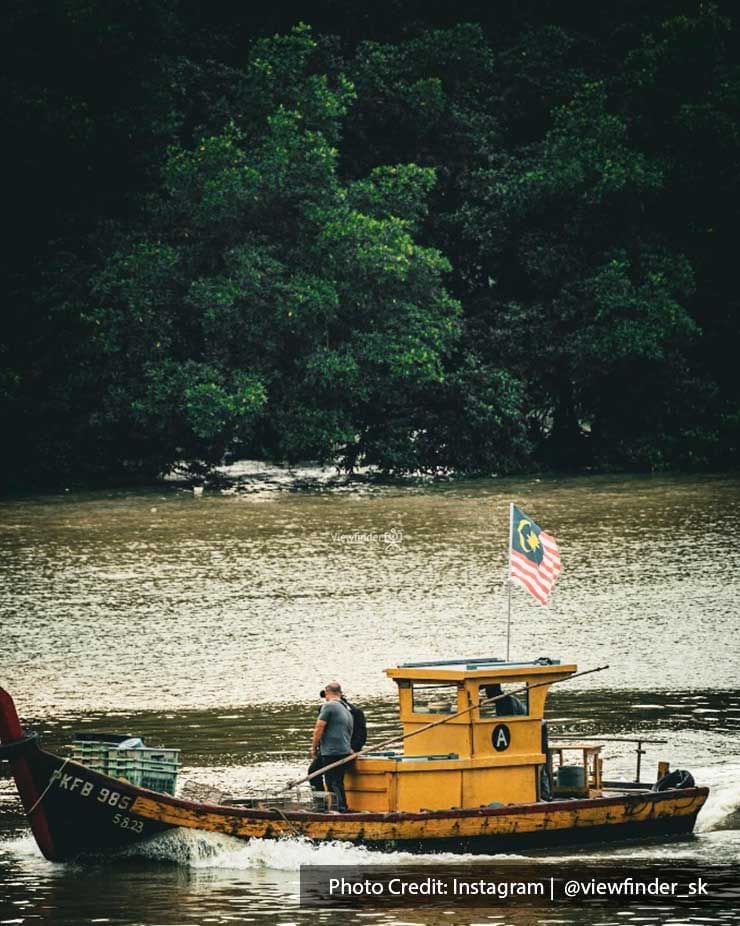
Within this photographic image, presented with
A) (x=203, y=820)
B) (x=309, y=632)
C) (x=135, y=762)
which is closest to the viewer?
(x=203, y=820)

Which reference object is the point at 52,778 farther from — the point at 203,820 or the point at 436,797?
the point at 436,797

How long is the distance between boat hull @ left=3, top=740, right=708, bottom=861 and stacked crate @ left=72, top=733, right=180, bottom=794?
579mm

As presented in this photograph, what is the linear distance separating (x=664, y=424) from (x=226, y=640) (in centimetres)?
3717

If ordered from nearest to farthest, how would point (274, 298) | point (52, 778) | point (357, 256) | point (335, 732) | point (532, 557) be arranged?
point (52, 778), point (335, 732), point (532, 557), point (357, 256), point (274, 298)

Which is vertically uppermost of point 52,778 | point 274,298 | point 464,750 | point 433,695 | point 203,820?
point 274,298

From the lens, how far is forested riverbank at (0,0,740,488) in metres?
70.0

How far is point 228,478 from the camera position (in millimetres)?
71875

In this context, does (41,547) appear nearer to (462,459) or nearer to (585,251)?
(462,459)

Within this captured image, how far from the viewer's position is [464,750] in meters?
24.1

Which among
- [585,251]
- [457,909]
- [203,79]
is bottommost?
[457,909]

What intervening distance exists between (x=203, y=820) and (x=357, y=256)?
4740 cm

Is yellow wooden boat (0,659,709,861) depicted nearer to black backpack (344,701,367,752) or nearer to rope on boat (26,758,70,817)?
rope on boat (26,758,70,817)

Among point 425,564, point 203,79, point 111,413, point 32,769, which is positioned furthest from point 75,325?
point 32,769

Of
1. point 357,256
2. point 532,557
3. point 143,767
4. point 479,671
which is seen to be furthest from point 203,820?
point 357,256
